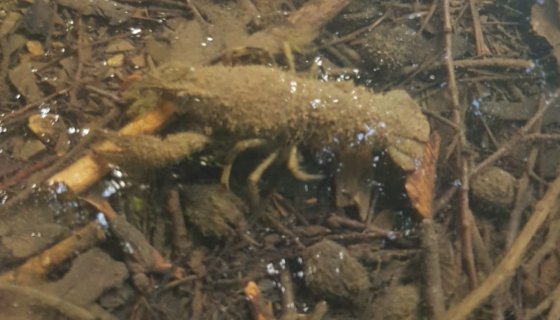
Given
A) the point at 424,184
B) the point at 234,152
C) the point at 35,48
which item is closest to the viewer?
the point at 234,152

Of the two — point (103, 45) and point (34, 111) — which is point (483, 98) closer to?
point (103, 45)

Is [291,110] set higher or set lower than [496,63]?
lower

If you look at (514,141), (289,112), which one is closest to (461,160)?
(514,141)

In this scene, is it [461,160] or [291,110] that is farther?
[461,160]

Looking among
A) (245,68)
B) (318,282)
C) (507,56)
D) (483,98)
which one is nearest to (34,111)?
(245,68)

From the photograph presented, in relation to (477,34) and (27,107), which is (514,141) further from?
(27,107)

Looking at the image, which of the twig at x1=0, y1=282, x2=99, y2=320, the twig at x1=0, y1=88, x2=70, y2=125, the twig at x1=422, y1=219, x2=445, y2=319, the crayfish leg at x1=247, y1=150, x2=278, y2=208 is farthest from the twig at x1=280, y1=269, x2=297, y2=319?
the twig at x1=0, y1=88, x2=70, y2=125

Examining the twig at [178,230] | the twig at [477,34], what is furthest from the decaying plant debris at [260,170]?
the twig at [477,34]

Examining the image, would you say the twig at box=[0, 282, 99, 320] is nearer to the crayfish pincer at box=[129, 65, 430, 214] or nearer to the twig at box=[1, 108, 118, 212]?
the twig at box=[1, 108, 118, 212]
